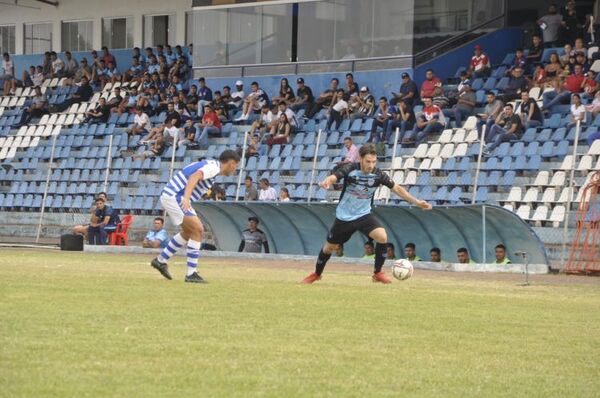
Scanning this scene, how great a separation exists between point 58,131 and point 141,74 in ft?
12.6

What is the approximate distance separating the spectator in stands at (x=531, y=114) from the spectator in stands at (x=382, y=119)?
398cm

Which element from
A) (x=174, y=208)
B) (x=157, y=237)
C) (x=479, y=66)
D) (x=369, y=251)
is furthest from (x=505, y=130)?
(x=174, y=208)

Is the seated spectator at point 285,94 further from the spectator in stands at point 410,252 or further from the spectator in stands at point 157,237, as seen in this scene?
the spectator in stands at point 410,252

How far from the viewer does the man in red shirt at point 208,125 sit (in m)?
37.7

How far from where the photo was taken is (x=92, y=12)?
51.6 metres

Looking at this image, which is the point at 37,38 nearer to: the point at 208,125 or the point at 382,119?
the point at 208,125

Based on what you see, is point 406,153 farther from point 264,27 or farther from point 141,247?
point 264,27

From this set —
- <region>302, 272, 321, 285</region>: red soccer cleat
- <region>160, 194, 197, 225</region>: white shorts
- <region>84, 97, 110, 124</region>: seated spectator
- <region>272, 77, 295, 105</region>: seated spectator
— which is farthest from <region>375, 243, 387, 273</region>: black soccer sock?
<region>84, 97, 110, 124</region>: seated spectator

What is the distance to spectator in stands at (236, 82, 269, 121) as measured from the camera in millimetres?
38188

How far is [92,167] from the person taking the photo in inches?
1518

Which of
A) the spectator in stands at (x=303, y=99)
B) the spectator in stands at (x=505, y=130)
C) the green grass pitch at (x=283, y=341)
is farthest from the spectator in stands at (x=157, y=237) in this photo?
the green grass pitch at (x=283, y=341)

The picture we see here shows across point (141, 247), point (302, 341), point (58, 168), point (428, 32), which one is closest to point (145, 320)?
A: point (302, 341)

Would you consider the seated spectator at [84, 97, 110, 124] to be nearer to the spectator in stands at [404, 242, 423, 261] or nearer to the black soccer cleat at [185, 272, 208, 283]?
the spectator in stands at [404, 242, 423, 261]

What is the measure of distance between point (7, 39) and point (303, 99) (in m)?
22.1
